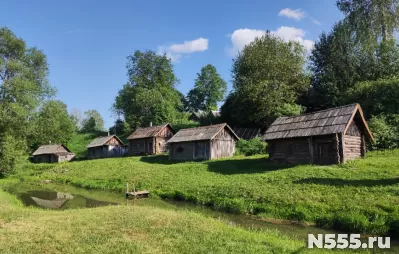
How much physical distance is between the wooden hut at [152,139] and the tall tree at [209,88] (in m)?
45.0

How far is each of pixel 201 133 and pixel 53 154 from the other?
37.4 metres

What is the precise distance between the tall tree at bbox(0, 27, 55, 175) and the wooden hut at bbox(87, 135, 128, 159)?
1444cm

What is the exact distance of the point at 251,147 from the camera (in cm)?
3950

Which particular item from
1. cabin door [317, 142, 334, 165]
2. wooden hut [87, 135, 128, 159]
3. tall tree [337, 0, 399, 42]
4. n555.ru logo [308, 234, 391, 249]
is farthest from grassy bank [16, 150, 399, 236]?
wooden hut [87, 135, 128, 159]

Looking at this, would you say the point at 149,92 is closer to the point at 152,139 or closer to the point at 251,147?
the point at 152,139

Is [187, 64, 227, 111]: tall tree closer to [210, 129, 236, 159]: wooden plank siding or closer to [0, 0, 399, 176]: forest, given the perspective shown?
Result: [0, 0, 399, 176]: forest

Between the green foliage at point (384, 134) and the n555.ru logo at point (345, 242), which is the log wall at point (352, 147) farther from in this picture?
the n555.ru logo at point (345, 242)

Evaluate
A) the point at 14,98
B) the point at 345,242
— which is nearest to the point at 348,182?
the point at 345,242

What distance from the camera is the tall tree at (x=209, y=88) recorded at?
98062 mm

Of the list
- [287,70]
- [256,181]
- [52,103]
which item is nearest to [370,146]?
[256,181]

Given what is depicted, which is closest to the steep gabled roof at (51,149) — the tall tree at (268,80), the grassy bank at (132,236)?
the tall tree at (268,80)

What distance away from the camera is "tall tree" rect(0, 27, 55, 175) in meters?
41.0

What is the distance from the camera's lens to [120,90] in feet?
284

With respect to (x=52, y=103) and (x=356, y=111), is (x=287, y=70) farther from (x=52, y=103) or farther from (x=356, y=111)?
(x=52, y=103)
